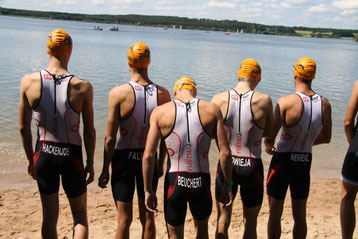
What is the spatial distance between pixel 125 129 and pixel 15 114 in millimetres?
9553

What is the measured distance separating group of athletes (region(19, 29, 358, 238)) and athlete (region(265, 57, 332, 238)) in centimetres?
1

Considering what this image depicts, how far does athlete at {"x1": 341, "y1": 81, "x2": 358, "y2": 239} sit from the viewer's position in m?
3.72

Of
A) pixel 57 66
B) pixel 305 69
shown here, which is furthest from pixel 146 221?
pixel 305 69

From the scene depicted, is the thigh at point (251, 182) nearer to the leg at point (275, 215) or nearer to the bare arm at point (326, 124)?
the leg at point (275, 215)

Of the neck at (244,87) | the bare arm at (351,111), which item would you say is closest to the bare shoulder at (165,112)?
the neck at (244,87)

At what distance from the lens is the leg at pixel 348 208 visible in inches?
149

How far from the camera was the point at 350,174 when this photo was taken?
12.3 feet

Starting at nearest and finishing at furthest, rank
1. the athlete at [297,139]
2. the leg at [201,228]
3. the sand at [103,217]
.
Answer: the leg at [201,228]
the athlete at [297,139]
the sand at [103,217]

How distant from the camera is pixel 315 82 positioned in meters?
25.6

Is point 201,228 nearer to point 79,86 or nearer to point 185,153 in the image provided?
point 185,153

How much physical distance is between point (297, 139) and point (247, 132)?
653 millimetres

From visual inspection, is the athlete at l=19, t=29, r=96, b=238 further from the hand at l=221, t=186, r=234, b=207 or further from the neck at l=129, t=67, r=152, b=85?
the hand at l=221, t=186, r=234, b=207

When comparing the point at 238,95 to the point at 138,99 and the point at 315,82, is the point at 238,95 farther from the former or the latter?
the point at 315,82

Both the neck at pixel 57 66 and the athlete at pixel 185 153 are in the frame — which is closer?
the athlete at pixel 185 153
